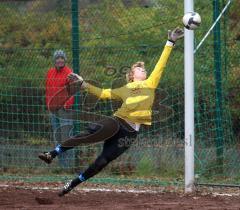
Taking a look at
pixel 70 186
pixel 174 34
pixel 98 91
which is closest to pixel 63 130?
pixel 98 91

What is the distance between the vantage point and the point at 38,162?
11945mm

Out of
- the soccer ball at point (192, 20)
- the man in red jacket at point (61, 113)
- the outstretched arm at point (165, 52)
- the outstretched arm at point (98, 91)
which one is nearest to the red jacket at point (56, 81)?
the man in red jacket at point (61, 113)

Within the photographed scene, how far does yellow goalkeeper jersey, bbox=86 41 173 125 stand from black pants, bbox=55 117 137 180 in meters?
0.14

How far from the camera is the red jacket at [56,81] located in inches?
459

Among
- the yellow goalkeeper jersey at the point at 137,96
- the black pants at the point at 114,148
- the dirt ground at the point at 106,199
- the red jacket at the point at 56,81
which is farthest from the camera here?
the red jacket at the point at 56,81

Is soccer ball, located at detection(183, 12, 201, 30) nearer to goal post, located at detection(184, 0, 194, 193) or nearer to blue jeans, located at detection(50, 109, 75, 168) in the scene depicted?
goal post, located at detection(184, 0, 194, 193)

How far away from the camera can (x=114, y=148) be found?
9781 millimetres

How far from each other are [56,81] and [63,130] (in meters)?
0.68

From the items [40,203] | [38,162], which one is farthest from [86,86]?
[38,162]

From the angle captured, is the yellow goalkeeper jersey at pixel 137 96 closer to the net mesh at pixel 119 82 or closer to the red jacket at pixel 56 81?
the net mesh at pixel 119 82

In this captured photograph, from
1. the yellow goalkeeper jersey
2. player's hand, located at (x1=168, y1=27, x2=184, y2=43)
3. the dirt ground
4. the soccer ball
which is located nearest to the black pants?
the yellow goalkeeper jersey

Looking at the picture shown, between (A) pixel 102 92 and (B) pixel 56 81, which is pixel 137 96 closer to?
(A) pixel 102 92

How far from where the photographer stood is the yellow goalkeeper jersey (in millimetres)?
9914

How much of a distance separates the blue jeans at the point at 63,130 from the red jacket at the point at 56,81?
16cm
